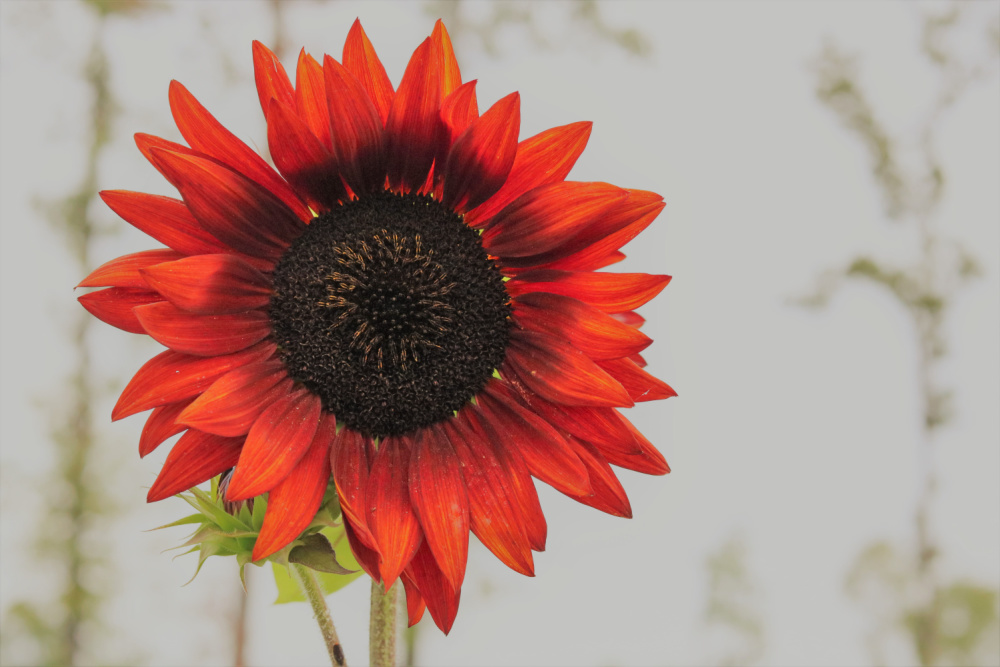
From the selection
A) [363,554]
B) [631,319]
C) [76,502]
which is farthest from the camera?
[76,502]

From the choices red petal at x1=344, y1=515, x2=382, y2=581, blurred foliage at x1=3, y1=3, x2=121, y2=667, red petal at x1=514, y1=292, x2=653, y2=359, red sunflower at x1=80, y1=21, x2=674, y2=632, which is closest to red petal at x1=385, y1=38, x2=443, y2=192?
red sunflower at x1=80, y1=21, x2=674, y2=632

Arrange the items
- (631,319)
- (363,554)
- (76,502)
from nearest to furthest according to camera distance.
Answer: (363,554)
(631,319)
(76,502)

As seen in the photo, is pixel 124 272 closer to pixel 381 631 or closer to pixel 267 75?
pixel 267 75

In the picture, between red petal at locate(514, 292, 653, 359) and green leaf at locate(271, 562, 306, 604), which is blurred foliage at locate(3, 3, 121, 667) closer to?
green leaf at locate(271, 562, 306, 604)

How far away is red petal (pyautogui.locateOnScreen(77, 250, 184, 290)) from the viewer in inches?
17.5

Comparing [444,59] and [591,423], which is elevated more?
[444,59]

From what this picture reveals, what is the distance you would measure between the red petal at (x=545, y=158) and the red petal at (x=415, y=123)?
0.17 ft

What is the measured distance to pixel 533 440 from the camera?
0.48 meters

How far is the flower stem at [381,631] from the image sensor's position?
0.52 meters

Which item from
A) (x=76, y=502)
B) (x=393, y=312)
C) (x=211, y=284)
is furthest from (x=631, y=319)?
(x=76, y=502)

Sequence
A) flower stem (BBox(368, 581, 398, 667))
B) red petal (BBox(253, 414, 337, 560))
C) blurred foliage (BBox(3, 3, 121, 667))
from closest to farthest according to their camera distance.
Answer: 1. red petal (BBox(253, 414, 337, 560))
2. flower stem (BBox(368, 581, 398, 667))
3. blurred foliage (BBox(3, 3, 121, 667))

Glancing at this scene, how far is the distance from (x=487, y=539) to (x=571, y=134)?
9.5 inches

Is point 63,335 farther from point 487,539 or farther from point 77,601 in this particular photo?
point 487,539

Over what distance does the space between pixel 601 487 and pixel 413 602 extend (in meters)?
0.13
